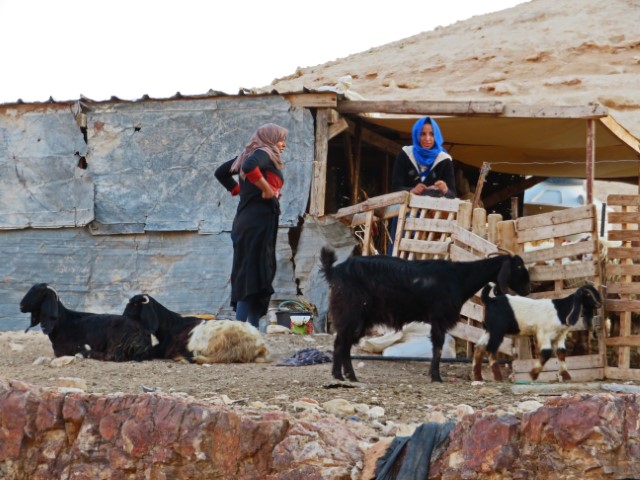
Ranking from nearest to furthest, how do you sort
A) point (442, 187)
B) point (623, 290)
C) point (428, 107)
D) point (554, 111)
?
point (623, 290) < point (442, 187) < point (554, 111) < point (428, 107)

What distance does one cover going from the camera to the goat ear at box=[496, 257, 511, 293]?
8906mm

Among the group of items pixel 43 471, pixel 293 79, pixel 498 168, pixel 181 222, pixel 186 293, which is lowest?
pixel 43 471

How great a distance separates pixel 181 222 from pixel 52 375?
552cm

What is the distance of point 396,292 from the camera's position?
8734 millimetres

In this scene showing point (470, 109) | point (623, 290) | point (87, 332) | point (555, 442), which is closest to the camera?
point (555, 442)

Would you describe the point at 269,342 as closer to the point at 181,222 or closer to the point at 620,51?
the point at 181,222

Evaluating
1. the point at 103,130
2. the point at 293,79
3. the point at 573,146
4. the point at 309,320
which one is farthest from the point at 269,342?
the point at 293,79

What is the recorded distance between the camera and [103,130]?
14.5 meters

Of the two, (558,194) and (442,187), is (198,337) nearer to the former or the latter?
(442,187)

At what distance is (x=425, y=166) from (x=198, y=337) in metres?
2.92

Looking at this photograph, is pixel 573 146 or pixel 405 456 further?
pixel 573 146

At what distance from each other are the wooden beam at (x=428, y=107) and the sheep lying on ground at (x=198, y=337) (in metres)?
4.14

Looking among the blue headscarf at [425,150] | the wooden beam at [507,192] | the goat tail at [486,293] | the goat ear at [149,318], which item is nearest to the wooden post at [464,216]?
the blue headscarf at [425,150]

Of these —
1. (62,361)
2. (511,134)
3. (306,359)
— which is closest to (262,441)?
(306,359)
